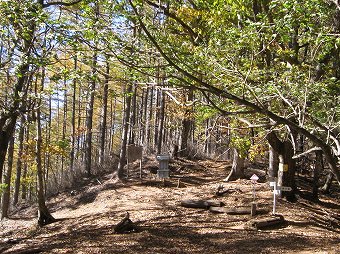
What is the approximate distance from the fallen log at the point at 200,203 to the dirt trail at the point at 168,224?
230mm

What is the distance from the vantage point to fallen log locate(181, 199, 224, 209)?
12281mm

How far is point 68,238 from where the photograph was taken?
10.6 meters

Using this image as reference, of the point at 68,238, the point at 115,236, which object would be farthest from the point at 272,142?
the point at 68,238

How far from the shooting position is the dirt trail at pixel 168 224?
9008 mm

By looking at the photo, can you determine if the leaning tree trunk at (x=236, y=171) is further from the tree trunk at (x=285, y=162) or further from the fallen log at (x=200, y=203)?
the fallen log at (x=200, y=203)

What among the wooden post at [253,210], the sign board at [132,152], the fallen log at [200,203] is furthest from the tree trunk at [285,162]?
the sign board at [132,152]

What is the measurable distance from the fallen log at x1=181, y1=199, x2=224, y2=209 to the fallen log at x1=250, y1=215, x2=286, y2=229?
2.05m

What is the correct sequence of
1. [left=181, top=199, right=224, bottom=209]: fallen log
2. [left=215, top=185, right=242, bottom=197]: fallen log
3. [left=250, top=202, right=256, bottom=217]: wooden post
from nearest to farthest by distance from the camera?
[left=250, top=202, right=256, bottom=217]: wooden post
[left=181, top=199, right=224, bottom=209]: fallen log
[left=215, top=185, right=242, bottom=197]: fallen log

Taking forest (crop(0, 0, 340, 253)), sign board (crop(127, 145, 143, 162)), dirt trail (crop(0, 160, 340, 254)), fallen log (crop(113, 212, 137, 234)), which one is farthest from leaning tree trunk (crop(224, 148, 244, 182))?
fallen log (crop(113, 212, 137, 234))

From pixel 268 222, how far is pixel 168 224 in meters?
2.94

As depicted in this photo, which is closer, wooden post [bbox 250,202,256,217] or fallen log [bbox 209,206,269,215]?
wooden post [bbox 250,202,256,217]

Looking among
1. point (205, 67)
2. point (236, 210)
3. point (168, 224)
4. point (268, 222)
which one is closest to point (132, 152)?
point (168, 224)

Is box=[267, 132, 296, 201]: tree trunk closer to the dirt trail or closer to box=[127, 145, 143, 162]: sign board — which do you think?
the dirt trail

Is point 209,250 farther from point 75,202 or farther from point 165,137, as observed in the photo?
point 165,137
